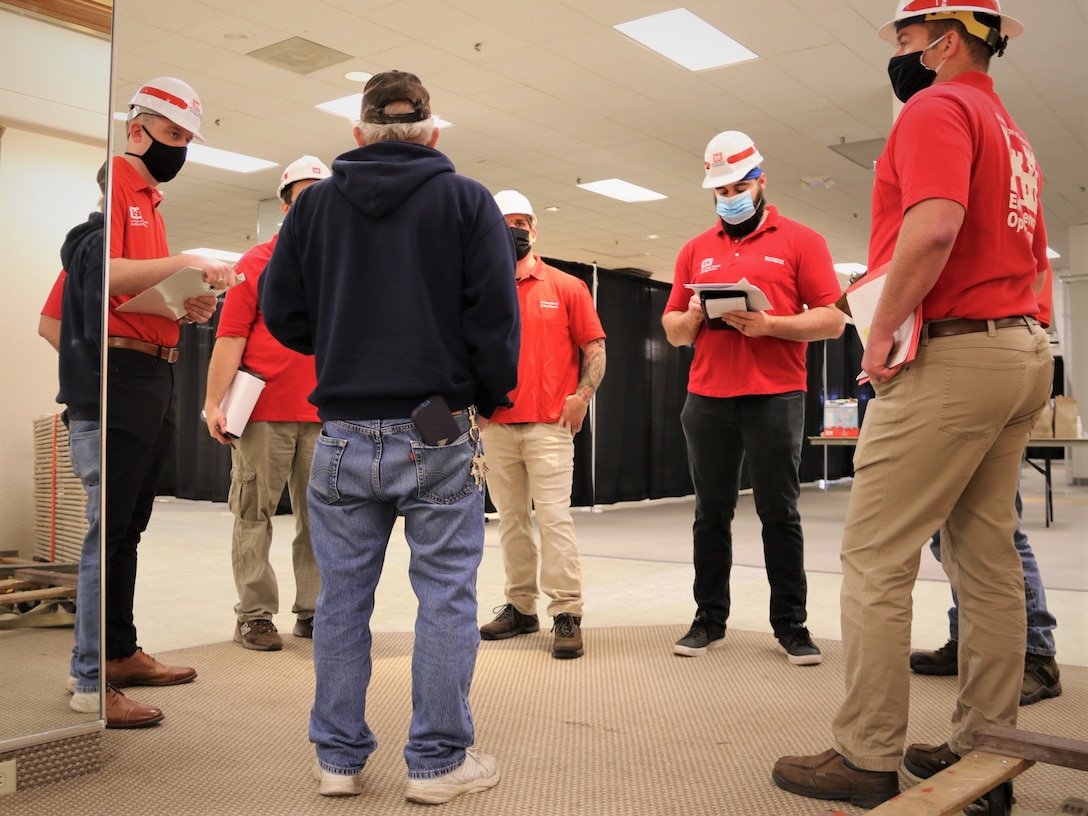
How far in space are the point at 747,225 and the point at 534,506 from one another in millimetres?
1187

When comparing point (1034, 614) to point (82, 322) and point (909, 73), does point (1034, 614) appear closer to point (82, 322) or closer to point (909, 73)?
point (909, 73)

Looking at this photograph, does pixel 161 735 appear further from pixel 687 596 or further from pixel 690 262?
pixel 687 596

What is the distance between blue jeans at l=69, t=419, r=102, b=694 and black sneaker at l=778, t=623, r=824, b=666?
1988 mm

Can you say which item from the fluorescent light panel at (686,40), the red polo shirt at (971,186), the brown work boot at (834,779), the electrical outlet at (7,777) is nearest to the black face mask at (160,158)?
the electrical outlet at (7,777)

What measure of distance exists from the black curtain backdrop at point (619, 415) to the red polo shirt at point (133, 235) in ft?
16.1

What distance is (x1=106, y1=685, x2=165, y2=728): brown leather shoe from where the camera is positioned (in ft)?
7.79

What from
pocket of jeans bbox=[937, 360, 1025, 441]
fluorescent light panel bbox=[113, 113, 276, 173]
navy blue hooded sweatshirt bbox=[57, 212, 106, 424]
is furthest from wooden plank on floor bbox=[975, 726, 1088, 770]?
fluorescent light panel bbox=[113, 113, 276, 173]

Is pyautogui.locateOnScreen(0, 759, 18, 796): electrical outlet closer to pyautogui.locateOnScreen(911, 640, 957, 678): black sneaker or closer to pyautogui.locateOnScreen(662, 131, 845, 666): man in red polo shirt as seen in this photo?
pyautogui.locateOnScreen(662, 131, 845, 666): man in red polo shirt

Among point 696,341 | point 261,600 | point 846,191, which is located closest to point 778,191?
point 846,191

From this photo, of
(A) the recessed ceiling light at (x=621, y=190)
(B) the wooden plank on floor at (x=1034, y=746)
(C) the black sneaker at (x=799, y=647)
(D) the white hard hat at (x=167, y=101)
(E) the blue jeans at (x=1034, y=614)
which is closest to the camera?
(B) the wooden plank on floor at (x=1034, y=746)

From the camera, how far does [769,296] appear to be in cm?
309

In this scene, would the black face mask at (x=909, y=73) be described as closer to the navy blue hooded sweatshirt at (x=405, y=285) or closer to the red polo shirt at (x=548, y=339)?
the navy blue hooded sweatshirt at (x=405, y=285)

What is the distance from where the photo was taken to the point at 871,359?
1858 millimetres

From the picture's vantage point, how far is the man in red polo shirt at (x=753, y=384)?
3055 mm
